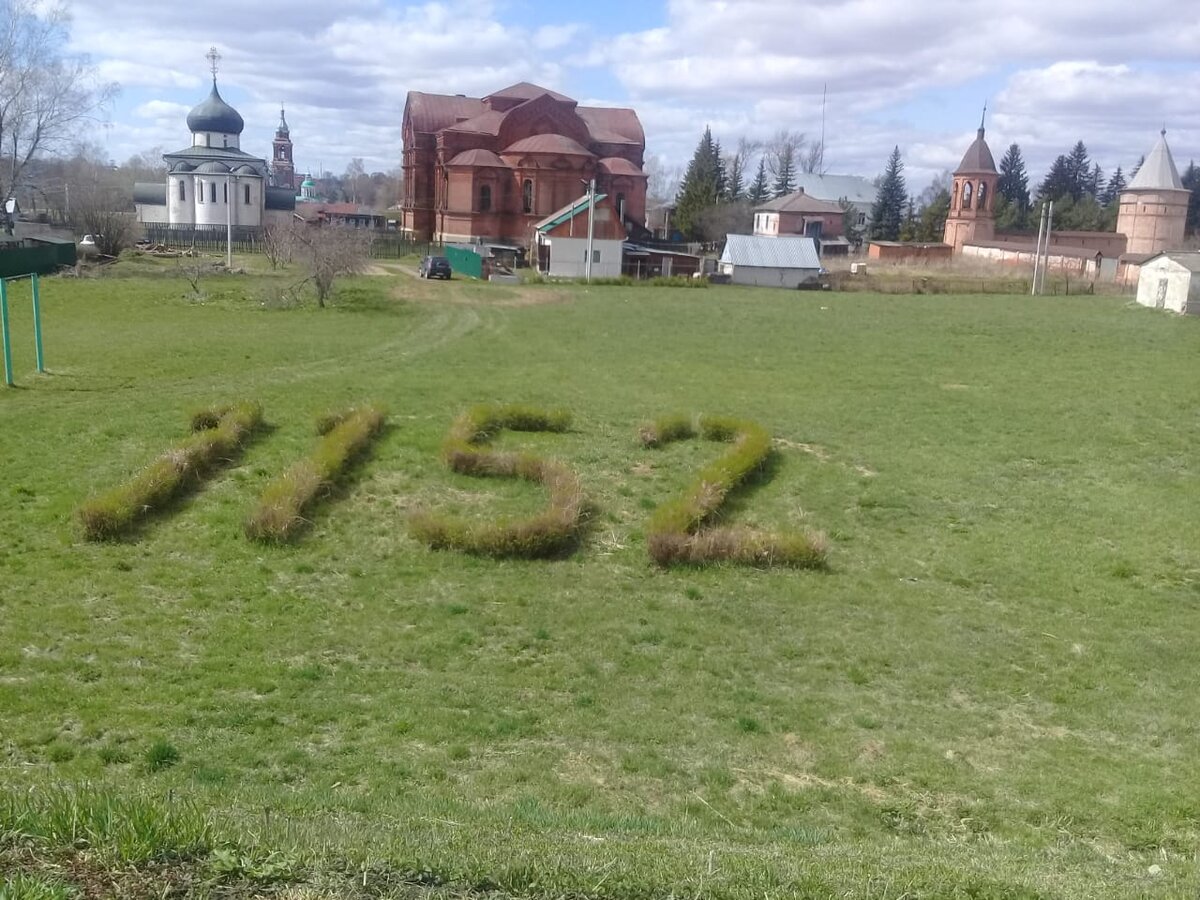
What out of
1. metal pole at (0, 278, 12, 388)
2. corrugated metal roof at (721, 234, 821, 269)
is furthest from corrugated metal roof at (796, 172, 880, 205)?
metal pole at (0, 278, 12, 388)

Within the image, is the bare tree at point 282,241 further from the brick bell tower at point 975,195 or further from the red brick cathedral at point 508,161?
the brick bell tower at point 975,195

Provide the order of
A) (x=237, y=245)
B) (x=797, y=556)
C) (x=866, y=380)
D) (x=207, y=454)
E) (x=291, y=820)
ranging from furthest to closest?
(x=237, y=245)
(x=866, y=380)
(x=207, y=454)
(x=797, y=556)
(x=291, y=820)

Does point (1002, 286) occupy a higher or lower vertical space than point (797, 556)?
higher

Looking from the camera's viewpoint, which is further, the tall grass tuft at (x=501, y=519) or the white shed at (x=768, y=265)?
the white shed at (x=768, y=265)

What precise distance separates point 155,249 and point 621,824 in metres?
59.5

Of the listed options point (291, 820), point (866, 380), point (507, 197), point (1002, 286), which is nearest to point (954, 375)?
point (866, 380)

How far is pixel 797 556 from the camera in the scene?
40.8 feet

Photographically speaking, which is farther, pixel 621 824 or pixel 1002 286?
pixel 1002 286

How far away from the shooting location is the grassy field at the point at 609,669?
475 centimetres

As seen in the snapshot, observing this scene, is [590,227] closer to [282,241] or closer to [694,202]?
[282,241]

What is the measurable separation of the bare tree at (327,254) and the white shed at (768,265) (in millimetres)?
24873

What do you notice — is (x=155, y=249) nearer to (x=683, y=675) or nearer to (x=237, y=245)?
(x=237, y=245)

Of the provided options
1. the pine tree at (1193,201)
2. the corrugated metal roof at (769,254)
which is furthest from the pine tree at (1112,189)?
the corrugated metal roof at (769,254)

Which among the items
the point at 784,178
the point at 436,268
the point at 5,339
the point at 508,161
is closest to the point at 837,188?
the point at 784,178
